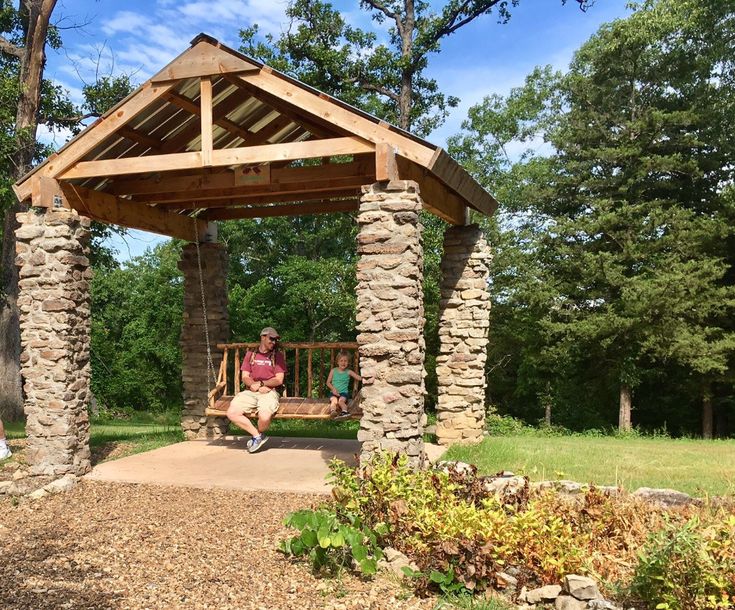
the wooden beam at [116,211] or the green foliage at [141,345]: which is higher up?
the wooden beam at [116,211]

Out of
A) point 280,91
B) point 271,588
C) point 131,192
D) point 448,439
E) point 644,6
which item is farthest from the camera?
point 644,6

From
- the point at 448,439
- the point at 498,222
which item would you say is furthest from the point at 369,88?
the point at 448,439

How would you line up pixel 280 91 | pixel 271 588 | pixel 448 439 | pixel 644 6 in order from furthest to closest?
pixel 644 6 < pixel 448 439 < pixel 280 91 < pixel 271 588

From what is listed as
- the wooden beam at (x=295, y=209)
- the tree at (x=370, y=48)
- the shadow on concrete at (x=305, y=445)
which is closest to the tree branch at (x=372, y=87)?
the tree at (x=370, y=48)

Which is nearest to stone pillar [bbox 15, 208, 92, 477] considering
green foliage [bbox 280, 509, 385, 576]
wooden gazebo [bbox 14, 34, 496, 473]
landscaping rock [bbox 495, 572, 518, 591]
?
wooden gazebo [bbox 14, 34, 496, 473]

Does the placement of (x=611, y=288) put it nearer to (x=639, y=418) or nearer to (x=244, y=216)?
(x=639, y=418)

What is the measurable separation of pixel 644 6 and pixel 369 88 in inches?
285

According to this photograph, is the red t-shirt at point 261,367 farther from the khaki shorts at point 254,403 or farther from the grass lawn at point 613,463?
the grass lawn at point 613,463

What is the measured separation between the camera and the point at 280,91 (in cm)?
652

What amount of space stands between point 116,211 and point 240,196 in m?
1.55

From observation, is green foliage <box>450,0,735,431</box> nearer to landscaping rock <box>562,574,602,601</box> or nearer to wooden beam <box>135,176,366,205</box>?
wooden beam <box>135,176,366,205</box>

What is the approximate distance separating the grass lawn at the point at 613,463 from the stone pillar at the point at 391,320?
1203 mm

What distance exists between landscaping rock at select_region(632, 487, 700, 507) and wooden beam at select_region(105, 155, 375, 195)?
14.2 ft

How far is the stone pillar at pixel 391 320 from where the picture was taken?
20.4 ft
